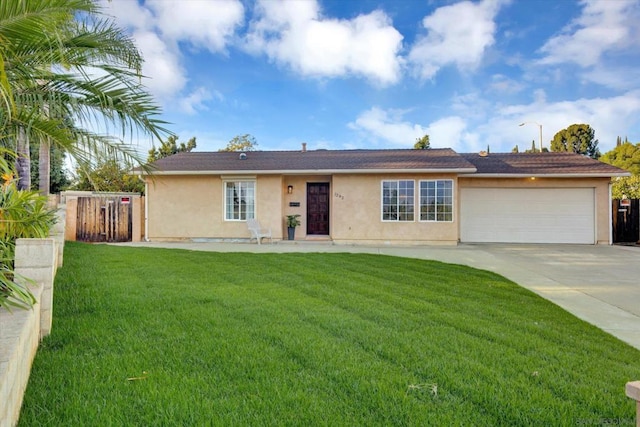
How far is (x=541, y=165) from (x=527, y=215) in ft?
7.39

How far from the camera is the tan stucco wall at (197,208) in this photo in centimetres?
1495

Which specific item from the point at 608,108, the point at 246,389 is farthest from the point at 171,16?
the point at 608,108

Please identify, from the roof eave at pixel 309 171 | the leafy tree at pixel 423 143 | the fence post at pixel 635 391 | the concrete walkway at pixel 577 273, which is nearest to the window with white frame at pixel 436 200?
the roof eave at pixel 309 171

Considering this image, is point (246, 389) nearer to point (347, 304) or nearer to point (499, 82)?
point (347, 304)

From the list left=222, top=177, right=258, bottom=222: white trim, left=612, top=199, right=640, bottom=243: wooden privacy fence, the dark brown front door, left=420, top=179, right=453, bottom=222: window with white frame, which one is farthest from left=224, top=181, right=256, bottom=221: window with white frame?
left=612, top=199, right=640, bottom=243: wooden privacy fence

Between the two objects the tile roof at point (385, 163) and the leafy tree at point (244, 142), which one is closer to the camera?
the tile roof at point (385, 163)

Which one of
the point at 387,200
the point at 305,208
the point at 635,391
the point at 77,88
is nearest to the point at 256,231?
the point at 305,208

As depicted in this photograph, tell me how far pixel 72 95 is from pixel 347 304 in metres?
4.71

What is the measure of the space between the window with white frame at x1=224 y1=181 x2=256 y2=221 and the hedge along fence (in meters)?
11.6

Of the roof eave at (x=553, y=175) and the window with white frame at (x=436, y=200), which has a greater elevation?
the roof eave at (x=553, y=175)

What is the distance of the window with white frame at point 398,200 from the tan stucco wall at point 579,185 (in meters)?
2.41

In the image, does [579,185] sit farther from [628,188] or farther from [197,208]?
[197,208]

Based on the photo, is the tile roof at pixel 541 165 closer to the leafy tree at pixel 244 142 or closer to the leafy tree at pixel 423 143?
the leafy tree at pixel 423 143

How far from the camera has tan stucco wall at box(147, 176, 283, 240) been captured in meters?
14.9
